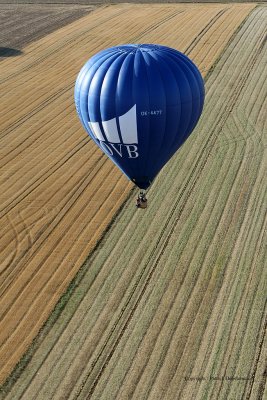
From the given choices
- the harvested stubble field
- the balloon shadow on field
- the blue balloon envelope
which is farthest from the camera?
the balloon shadow on field

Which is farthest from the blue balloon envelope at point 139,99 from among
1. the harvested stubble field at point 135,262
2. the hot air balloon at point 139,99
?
the harvested stubble field at point 135,262

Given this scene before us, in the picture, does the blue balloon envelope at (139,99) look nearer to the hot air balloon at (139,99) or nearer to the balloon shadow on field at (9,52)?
the hot air balloon at (139,99)

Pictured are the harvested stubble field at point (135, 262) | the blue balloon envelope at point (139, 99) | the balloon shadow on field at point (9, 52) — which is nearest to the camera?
the harvested stubble field at point (135, 262)

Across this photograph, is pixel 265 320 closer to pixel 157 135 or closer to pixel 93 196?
pixel 157 135

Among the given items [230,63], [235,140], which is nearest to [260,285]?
[235,140]

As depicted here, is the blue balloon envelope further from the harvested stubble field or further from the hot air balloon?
the harvested stubble field

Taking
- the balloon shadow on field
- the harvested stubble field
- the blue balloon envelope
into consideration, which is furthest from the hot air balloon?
the balloon shadow on field
